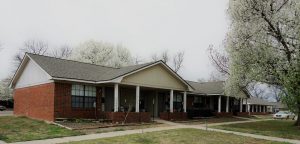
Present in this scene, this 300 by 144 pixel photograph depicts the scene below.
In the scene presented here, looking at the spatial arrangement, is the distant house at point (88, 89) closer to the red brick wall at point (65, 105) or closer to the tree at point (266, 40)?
the red brick wall at point (65, 105)

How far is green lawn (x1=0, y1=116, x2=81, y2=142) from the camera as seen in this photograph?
1873 cm

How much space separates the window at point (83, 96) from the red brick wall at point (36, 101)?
175 cm

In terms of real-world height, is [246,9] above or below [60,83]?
above

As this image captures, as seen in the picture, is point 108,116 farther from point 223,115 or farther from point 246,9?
point 223,115

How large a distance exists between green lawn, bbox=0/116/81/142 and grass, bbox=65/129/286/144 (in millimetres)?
3088

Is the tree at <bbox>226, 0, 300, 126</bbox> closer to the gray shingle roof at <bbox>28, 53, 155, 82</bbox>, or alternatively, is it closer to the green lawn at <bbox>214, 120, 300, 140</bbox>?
the green lawn at <bbox>214, 120, 300, 140</bbox>

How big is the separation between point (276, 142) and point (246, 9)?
12.2m

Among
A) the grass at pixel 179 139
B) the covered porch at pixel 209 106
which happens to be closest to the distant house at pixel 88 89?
the covered porch at pixel 209 106

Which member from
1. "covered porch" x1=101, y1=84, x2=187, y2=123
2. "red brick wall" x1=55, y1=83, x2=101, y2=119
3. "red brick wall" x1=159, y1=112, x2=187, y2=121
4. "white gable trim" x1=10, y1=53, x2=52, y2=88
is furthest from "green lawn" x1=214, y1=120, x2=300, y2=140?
"white gable trim" x1=10, y1=53, x2=52, y2=88

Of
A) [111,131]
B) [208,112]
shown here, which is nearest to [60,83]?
[111,131]

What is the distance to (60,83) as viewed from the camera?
26.1 meters

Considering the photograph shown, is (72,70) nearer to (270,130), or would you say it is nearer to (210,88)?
(270,130)

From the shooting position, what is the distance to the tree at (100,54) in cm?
6588

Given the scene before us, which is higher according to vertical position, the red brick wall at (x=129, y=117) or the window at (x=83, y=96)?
the window at (x=83, y=96)
